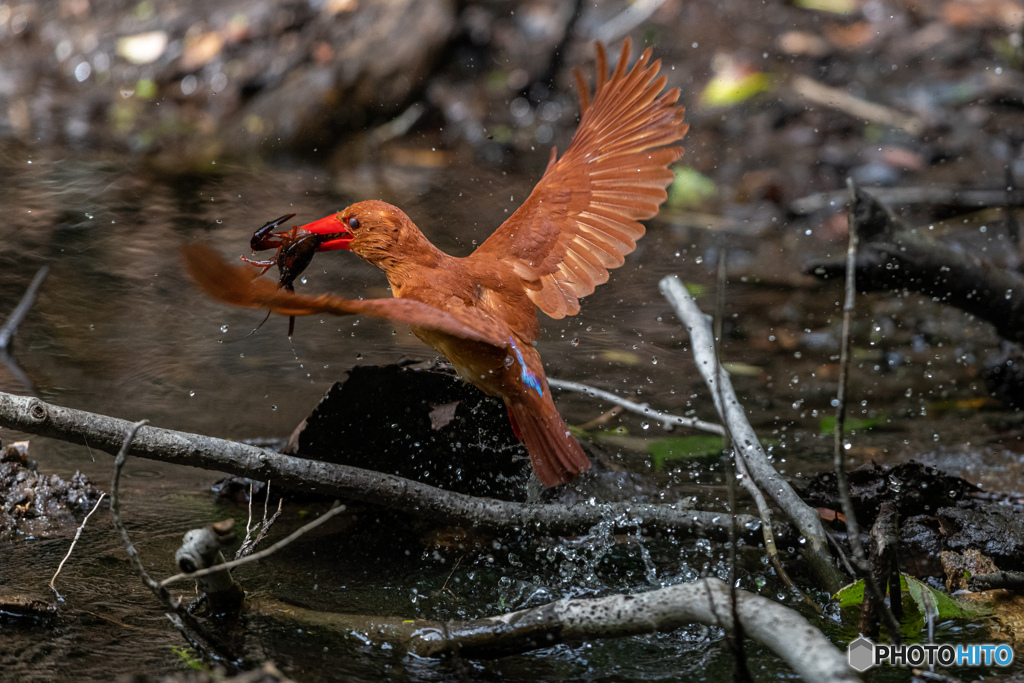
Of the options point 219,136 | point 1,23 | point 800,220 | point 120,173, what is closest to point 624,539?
point 800,220

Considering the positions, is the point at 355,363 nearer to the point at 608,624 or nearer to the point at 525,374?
the point at 525,374

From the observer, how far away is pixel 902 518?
2.76 meters

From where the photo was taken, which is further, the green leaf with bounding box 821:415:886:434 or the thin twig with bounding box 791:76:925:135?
the thin twig with bounding box 791:76:925:135

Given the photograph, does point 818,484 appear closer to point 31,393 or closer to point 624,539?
point 624,539

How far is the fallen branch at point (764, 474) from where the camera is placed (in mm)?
2426

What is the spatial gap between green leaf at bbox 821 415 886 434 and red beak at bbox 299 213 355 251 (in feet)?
7.30

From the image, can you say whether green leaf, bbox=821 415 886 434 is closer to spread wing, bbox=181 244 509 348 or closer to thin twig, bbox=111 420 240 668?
spread wing, bbox=181 244 509 348

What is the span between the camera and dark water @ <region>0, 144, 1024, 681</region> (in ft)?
7.34

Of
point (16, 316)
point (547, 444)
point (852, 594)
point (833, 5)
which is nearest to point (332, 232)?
point (547, 444)

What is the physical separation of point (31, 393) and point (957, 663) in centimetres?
344

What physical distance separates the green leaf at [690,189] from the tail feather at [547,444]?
467cm

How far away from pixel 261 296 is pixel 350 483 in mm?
616

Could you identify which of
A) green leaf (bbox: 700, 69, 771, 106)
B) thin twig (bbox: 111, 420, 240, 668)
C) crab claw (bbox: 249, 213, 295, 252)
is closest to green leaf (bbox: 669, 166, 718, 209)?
green leaf (bbox: 700, 69, 771, 106)

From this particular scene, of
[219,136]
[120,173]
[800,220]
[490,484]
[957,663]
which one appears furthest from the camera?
[219,136]
